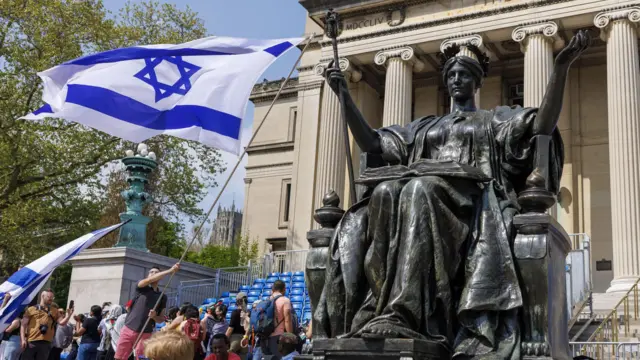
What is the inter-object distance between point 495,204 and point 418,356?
1.20m

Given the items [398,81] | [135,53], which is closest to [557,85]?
[135,53]

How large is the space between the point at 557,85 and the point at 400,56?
887 inches

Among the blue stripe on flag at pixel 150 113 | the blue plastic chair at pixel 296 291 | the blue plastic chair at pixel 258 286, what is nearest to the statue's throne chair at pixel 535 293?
the blue stripe on flag at pixel 150 113

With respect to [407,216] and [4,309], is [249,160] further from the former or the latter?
[407,216]

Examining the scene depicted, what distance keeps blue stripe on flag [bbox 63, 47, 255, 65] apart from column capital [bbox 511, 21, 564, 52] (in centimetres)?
1713

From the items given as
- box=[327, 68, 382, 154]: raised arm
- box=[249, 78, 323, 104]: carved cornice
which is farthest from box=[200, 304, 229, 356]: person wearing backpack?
box=[249, 78, 323, 104]: carved cornice

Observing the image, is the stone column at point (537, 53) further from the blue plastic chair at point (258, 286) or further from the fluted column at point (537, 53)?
the blue plastic chair at point (258, 286)

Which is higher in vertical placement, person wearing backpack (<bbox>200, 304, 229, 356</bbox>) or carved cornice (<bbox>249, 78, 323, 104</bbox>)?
carved cornice (<bbox>249, 78, 323, 104</bbox>)

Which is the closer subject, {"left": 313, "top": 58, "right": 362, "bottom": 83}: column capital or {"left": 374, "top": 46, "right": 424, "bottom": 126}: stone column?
{"left": 374, "top": 46, "right": 424, "bottom": 126}: stone column

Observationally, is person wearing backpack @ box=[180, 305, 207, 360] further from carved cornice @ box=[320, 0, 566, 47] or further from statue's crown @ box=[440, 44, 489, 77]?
carved cornice @ box=[320, 0, 566, 47]

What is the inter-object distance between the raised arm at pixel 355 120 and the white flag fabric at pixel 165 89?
2.96m

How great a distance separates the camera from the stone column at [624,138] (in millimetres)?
20766

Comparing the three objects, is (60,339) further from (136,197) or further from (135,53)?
(135,53)

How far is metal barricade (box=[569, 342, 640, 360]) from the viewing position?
423 inches
